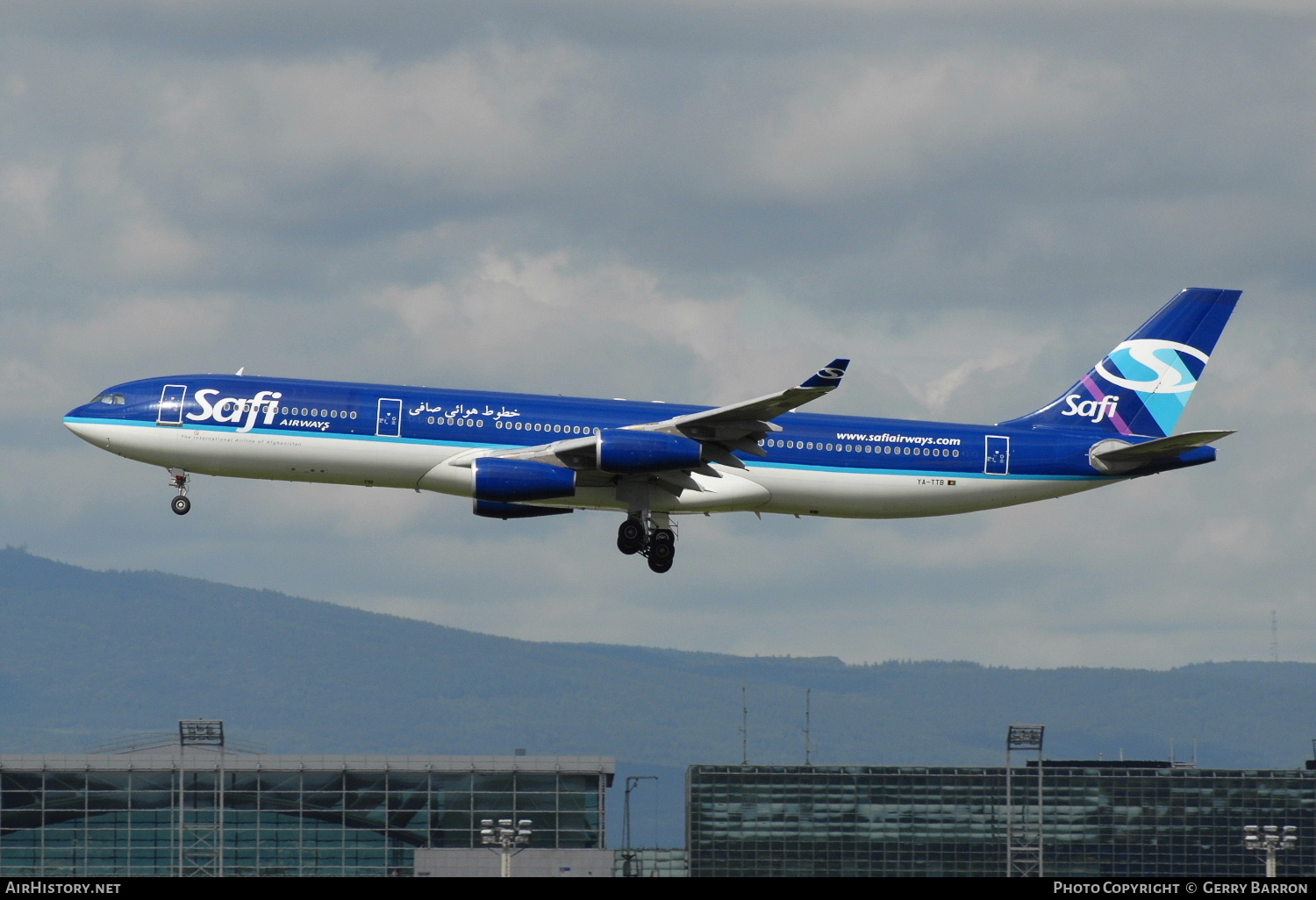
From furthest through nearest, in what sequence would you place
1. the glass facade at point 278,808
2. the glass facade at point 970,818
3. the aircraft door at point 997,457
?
the glass facade at point 970,818
the glass facade at point 278,808
the aircraft door at point 997,457

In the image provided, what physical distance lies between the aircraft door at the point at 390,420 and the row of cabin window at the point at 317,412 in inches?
31.6

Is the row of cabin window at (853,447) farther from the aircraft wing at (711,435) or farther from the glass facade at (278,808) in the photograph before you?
the glass facade at (278,808)

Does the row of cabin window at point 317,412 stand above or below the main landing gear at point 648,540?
above

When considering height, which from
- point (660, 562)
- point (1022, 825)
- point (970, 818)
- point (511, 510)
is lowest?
point (1022, 825)

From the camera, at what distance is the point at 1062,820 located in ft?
418

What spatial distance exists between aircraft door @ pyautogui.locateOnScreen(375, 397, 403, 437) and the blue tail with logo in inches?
812

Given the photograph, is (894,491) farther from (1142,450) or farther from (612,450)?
(612,450)

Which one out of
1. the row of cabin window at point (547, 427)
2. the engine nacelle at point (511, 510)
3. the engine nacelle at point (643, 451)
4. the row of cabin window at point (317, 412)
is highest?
the row of cabin window at point (317, 412)

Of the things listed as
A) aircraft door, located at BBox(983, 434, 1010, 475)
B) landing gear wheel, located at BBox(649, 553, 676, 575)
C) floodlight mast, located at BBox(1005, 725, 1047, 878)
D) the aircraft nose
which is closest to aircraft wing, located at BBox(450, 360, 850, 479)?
landing gear wheel, located at BBox(649, 553, 676, 575)

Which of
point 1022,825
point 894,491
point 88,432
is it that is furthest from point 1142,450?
point 1022,825

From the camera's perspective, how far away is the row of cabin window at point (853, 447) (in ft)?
183

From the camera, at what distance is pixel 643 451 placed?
52156mm

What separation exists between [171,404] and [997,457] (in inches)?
1023

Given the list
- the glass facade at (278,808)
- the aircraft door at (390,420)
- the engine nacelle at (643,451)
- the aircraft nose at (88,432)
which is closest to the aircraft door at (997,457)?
the engine nacelle at (643,451)
